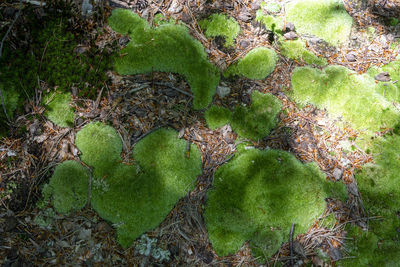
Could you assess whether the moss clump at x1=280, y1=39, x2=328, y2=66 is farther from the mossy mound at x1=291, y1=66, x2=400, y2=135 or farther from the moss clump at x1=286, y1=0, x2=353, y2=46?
the moss clump at x1=286, y1=0, x2=353, y2=46

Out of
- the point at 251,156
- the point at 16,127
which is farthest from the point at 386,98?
the point at 16,127

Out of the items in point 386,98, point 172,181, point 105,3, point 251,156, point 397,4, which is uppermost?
point 397,4

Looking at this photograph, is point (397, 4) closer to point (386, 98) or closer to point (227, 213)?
point (386, 98)

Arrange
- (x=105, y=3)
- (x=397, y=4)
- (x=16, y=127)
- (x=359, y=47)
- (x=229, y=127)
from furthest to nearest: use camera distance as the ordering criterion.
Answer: (x=397, y=4) → (x=359, y=47) → (x=105, y=3) → (x=229, y=127) → (x=16, y=127)

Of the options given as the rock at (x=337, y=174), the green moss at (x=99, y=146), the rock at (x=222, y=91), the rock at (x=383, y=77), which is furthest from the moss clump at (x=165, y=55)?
the rock at (x=383, y=77)

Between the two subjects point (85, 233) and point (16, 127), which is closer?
point (85, 233)

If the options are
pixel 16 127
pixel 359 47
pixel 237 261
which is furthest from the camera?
pixel 359 47

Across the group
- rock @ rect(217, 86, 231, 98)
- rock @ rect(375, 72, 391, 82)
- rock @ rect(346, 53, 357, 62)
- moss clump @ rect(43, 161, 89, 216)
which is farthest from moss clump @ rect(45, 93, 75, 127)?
rock @ rect(375, 72, 391, 82)
